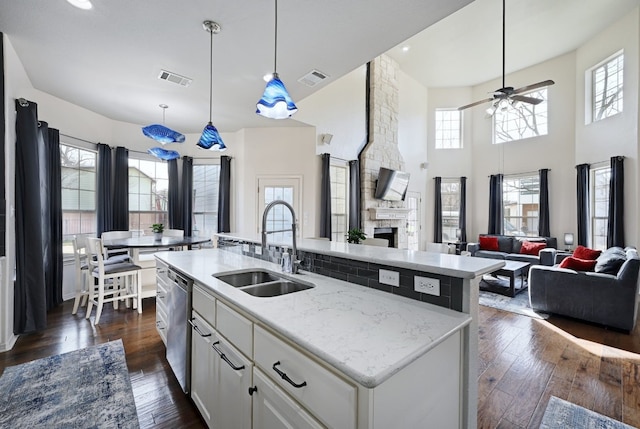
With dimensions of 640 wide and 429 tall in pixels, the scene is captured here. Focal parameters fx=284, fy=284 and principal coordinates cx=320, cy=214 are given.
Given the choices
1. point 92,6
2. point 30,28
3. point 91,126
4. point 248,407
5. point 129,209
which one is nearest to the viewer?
point 248,407

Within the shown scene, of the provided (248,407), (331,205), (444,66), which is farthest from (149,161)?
(444,66)

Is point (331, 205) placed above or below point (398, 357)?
above

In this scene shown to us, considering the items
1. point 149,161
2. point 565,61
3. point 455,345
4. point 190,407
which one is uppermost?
point 565,61

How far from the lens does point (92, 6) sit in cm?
211

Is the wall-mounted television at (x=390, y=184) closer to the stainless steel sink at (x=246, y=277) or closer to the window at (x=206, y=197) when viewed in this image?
the window at (x=206, y=197)

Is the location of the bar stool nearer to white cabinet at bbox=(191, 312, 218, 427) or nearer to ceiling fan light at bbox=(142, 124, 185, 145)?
ceiling fan light at bbox=(142, 124, 185, 145)

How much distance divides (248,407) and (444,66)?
26.4 ft

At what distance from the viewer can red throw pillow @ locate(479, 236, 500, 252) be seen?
6.59 m

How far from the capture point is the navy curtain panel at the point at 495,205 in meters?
7.16

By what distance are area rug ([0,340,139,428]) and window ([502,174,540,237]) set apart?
8064mm

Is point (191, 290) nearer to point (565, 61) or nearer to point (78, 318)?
point (78, 318)

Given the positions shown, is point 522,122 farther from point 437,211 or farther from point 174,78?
point 174,78

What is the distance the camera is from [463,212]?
25.2 feet

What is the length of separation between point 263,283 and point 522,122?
25.9ft
